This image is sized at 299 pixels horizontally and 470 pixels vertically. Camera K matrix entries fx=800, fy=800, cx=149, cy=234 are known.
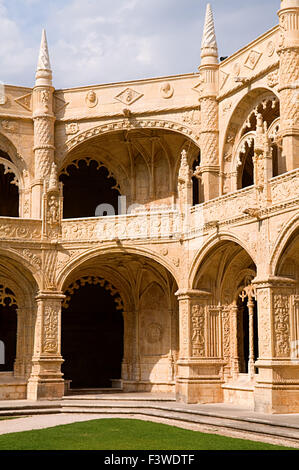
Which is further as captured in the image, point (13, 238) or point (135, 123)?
point (135, 123)

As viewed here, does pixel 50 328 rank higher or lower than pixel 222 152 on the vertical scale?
lower

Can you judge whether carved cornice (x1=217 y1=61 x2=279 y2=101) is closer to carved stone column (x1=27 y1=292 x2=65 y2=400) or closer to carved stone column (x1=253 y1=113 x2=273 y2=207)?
carved stone column (x1=253 y1=113 x2=273 y2=207)

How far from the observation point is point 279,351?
722 inches

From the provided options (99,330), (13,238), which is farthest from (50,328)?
(99,330)

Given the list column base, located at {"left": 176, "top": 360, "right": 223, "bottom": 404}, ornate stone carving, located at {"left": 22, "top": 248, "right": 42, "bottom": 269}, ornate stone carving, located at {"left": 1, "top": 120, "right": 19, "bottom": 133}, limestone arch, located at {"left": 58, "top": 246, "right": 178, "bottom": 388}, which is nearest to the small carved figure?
ornate stone carving, located at {"left": 22, "top": 248, "right": 42, "bottom": 269}

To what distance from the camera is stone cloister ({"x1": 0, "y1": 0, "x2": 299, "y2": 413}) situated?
19.0 m

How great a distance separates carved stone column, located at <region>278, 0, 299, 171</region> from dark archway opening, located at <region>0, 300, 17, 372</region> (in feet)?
39.6

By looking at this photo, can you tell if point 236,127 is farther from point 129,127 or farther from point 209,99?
point 129,127

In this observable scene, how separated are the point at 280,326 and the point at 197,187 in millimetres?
10412

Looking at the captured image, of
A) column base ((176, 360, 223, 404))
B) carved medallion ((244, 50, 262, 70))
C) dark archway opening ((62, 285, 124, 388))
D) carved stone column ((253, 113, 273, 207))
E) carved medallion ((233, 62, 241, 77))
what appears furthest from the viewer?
dark archway opening ((62, 285, 124, 388))

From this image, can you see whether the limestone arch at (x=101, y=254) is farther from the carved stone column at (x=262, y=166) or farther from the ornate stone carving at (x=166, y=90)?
the ornate stone carving at (x=166, y=90)

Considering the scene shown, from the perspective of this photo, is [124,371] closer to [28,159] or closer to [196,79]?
[28,159]

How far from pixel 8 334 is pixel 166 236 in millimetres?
8197

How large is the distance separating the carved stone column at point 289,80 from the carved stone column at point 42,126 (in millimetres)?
8244
